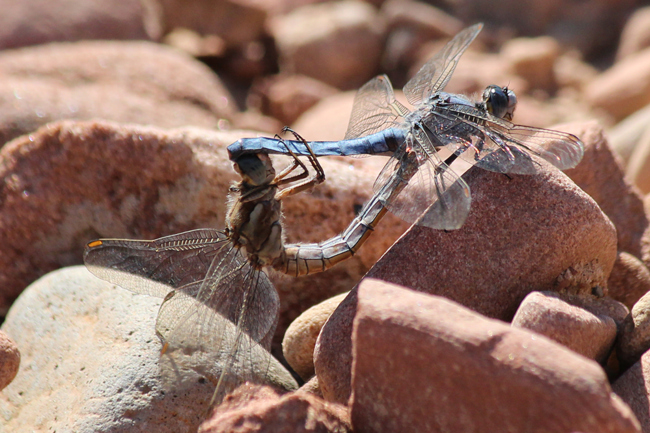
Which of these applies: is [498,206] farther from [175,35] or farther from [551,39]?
[175,35]

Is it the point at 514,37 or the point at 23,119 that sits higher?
the point at 514,37

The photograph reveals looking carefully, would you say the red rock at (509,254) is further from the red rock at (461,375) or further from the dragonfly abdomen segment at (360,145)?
the dragonfly abdomen segment at (360,145)

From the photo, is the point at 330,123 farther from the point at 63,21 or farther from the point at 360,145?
the point at 63,21

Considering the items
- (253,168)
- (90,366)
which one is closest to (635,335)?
(253,168)

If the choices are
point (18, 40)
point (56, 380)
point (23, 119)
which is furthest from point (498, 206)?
point (18, 40)

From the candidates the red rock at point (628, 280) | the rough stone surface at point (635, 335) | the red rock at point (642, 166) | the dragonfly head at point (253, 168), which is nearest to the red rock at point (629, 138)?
the red rock at point (642, 166)
